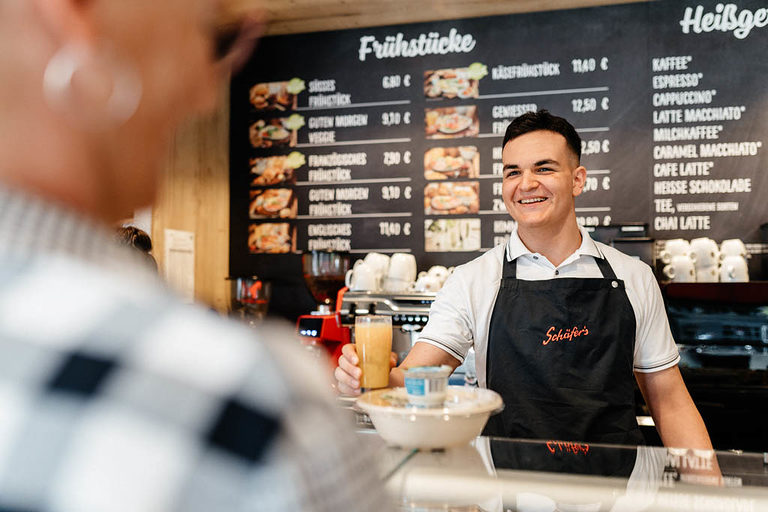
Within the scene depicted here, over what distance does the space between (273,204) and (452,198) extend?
1282 mm

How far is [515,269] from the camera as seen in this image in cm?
220

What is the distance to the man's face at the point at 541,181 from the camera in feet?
7.06

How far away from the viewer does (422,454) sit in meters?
1.25

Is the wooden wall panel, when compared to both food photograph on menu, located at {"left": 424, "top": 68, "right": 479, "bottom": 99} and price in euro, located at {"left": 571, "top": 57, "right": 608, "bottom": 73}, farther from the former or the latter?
price in euro, located at {"left": 571, "top": 57, "right": 608, "bottom": 73}

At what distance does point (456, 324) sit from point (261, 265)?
2645mm

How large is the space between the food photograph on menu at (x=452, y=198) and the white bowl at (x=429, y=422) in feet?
9.65

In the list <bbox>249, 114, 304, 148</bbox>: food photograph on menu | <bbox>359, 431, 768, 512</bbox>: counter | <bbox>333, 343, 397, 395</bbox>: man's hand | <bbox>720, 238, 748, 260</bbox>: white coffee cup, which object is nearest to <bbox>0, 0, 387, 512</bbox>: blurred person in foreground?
<bbox>359, 431, 768, 512</bbox>: counter

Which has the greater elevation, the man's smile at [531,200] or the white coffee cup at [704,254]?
the man's smile at [531,200]

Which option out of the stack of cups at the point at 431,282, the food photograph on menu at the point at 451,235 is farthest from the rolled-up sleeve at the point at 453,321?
the food photograph on menu at the point at 451,235

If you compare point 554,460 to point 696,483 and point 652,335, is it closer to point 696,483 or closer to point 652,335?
point 696,483

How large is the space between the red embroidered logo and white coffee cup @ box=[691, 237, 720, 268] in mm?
1733

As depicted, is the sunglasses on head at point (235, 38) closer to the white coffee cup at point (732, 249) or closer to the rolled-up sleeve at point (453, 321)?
the rolled-up sleeve at point (453, 321)

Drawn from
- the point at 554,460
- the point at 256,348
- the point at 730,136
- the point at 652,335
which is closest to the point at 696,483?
the point at 554,460

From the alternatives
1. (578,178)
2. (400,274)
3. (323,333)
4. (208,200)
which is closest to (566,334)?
(578,178)
